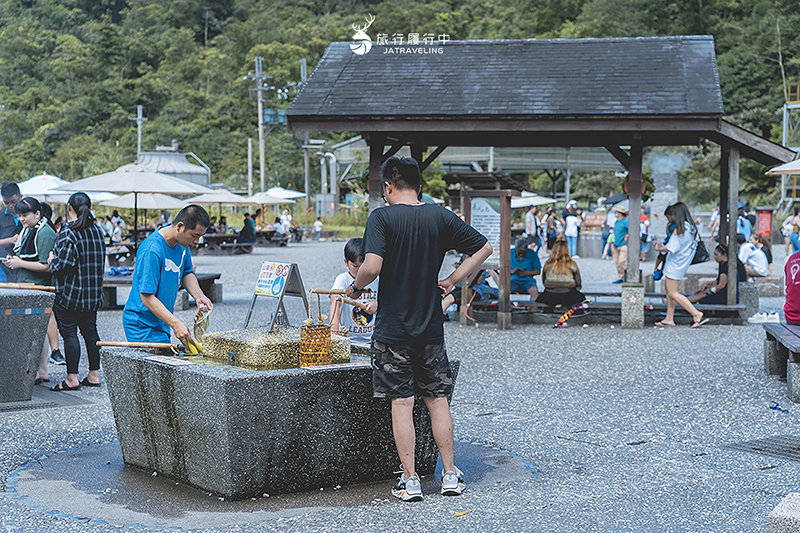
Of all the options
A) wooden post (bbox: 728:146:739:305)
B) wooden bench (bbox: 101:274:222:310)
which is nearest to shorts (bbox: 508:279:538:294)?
wooden post (bbox: 728:146:739:305)

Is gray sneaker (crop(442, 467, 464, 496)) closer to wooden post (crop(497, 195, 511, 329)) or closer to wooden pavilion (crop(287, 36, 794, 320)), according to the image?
wooden post (crop(497, 195, 511, 329))

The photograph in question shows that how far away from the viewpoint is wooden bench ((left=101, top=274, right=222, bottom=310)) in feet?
45.0

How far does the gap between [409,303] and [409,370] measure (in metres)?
0.35

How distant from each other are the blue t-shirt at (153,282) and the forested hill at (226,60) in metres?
49.6

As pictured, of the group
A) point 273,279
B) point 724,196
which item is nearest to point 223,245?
point 724,196

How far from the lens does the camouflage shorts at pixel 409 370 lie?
14.6 ft

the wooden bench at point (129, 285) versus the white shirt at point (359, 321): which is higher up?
the white shirt at point (359, 321)

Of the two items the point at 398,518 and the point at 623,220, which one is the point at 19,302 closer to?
the point at 398,518

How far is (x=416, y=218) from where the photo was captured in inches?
177

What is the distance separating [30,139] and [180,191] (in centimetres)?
6858

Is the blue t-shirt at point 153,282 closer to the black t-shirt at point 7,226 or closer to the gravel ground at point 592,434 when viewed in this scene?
the gravel ground at point 592,434

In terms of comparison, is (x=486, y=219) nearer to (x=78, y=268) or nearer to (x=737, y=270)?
(x=737, y=270)

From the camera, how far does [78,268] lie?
7336 millimetres

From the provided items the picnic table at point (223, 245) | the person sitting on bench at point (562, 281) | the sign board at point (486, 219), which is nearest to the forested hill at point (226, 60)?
the picnic table at point (223, 245)
